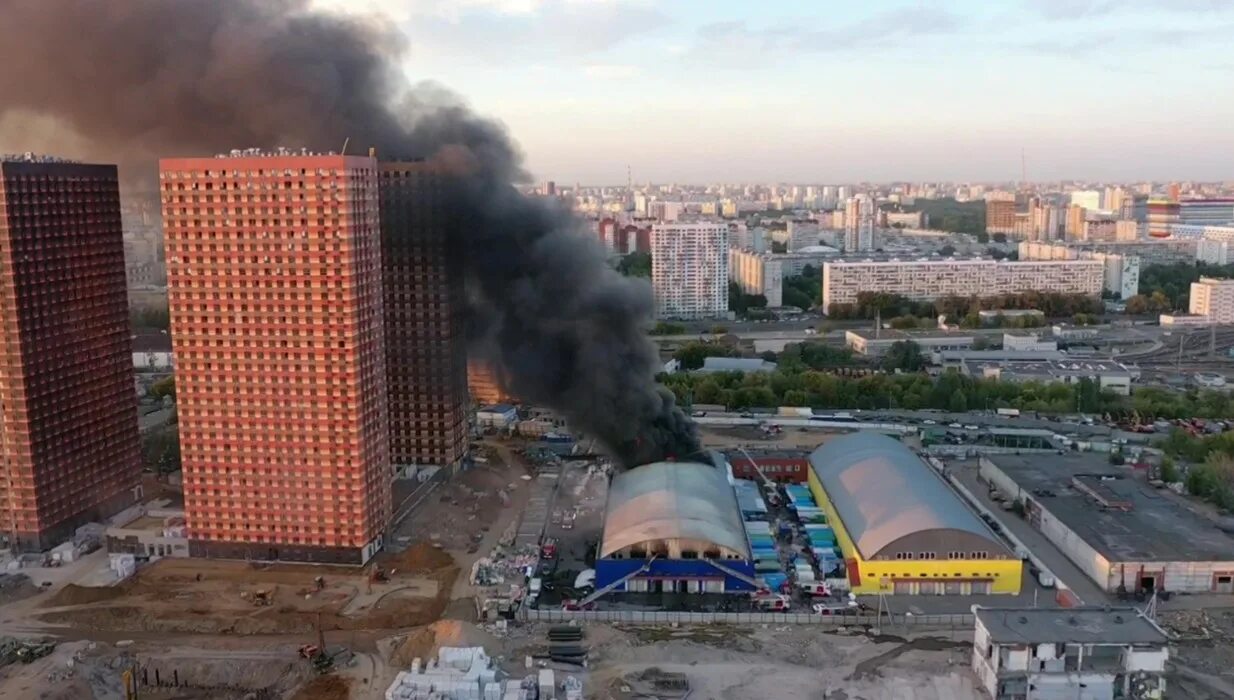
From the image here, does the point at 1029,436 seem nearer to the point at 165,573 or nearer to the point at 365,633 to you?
the point at 365,633

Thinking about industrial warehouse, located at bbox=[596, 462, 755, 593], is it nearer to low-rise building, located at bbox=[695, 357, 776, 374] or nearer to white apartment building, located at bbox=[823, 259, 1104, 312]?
low-rise building, located at bbox=[695, 357, 776, 374]

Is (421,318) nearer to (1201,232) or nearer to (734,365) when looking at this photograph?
(734,365)

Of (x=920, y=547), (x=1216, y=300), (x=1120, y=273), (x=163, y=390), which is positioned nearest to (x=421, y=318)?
(x=920, y=547)

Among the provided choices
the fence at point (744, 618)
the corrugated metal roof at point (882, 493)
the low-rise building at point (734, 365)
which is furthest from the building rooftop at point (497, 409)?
the fence at point (744, 618)

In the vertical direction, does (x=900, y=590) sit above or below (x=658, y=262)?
below

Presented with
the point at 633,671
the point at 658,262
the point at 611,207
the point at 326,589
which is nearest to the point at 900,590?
the point at 633,671

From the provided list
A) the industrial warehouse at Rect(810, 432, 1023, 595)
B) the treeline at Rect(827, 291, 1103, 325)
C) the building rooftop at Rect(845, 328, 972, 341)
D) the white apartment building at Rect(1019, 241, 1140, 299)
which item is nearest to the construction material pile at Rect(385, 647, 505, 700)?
the industrial warehouse at Rect(810, 432, 1023, 595)
